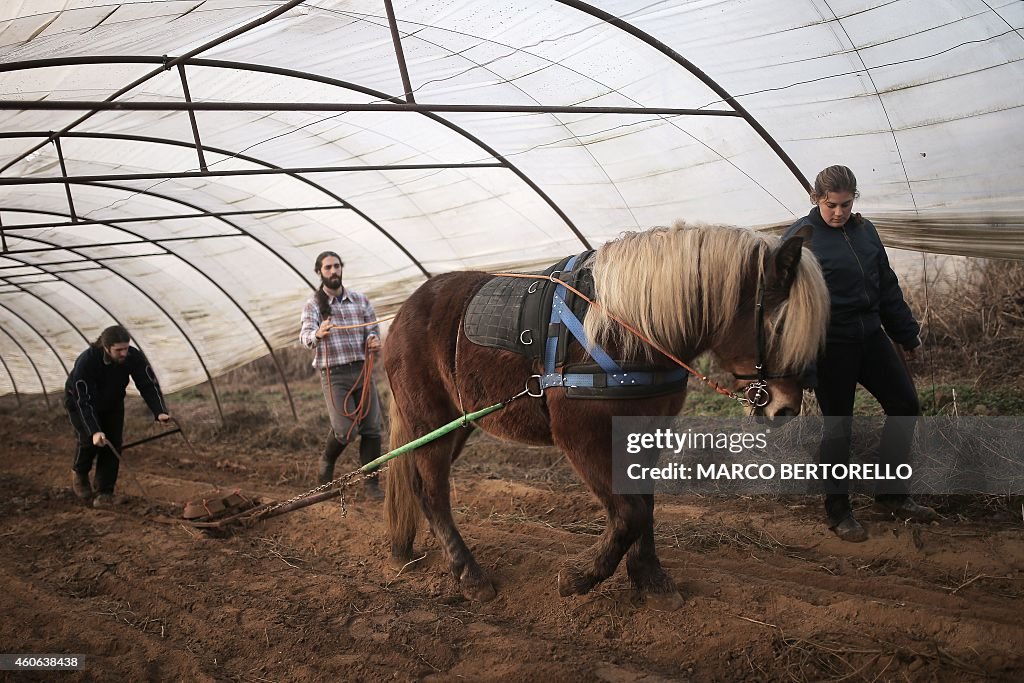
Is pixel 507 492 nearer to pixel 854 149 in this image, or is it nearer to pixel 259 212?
pixel 854 149

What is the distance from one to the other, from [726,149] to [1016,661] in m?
3.40

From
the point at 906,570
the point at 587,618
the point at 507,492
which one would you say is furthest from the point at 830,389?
the point at 507,492

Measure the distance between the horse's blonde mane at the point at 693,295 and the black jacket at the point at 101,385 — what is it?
15.8 ft

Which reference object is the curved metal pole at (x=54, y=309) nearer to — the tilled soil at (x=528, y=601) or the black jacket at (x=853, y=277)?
the tilled soil at (x=528, y=601)

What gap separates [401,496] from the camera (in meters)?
4.36

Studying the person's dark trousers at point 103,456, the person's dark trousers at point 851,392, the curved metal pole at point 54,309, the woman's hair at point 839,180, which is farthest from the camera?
the curved metal pole at point 54,309

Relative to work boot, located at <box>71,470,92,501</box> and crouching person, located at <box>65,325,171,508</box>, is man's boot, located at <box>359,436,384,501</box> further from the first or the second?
work boot, located at <box>71,470,92,501</box>

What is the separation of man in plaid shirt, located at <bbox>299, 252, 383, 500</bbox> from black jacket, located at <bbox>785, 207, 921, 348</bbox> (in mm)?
3520

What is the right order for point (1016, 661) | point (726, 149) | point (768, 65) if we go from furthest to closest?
point (726, 149)
point (768, 65)
point (1016, 661)

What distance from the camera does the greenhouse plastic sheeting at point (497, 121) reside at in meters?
3.92

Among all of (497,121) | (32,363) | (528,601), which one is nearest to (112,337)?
(497,121)

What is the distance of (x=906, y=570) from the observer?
3553mm

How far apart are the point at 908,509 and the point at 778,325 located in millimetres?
1868

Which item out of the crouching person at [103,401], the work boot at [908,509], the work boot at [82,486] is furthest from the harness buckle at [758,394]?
the work boot at [82,486]
